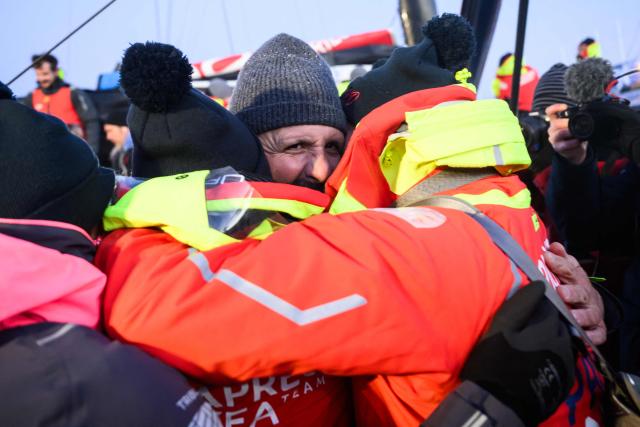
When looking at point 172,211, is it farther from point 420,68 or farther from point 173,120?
point 420,68

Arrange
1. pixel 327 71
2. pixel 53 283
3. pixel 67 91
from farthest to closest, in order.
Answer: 1. pixel 67 91
2. pixel 327 71
3. pixel 53 283

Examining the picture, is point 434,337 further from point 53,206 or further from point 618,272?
point 618,272

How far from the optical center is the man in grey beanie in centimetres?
157

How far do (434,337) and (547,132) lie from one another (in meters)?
1.76

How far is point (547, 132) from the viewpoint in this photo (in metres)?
2.31

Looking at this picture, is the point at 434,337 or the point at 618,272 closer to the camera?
the point at 434,337

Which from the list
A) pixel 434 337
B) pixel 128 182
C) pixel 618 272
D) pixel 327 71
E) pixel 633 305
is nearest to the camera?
pixel 434 337

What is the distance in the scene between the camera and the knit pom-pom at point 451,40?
1.70 meters

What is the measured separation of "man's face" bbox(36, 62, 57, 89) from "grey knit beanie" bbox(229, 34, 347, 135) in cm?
509

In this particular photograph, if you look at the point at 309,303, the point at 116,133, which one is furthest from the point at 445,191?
the point at 116,133

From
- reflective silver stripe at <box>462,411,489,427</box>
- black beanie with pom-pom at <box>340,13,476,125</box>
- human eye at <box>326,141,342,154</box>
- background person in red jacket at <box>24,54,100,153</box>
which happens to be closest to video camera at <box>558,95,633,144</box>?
black beanie with pom-pom at <box>340,13,476,125</box>

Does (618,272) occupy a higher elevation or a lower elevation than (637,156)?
lower

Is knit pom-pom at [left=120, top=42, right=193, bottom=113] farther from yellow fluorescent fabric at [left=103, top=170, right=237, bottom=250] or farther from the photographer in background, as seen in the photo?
the photographer in background

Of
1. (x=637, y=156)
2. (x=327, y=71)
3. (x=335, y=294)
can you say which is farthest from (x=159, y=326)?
(x=637, y=156)
